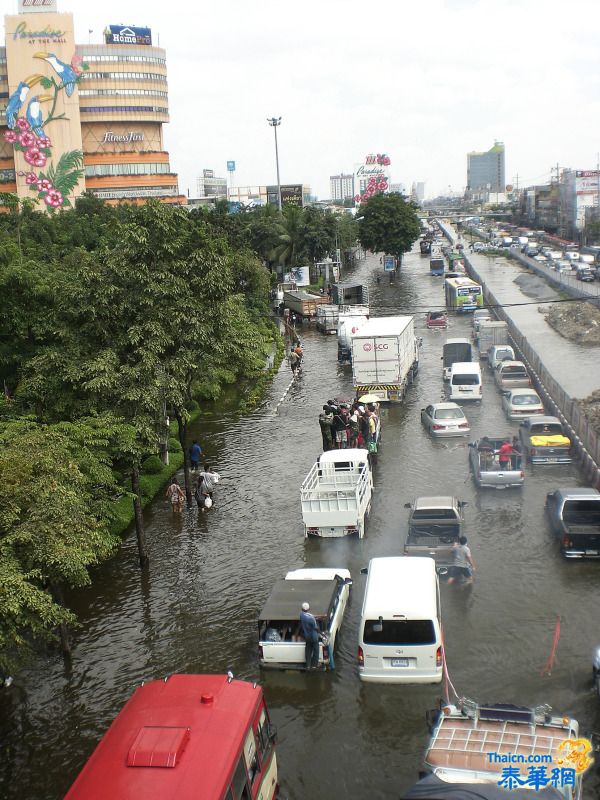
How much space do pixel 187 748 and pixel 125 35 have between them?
4941 inches

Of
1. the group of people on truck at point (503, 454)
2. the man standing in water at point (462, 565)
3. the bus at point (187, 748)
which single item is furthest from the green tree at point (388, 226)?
the bus at point (187, 748)

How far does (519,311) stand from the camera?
2432 inches

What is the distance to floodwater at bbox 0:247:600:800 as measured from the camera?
12.5m

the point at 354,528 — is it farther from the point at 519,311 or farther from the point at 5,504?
the point at 519,311

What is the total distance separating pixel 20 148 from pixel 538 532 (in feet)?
363

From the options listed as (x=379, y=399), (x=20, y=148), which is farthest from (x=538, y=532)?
(x=20, y=148)

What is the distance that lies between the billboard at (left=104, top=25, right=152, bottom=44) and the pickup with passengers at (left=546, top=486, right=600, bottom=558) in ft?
382

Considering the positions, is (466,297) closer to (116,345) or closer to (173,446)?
(173,446)

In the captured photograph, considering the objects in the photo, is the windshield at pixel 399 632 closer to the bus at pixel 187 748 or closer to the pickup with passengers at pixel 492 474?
the bus at pixel 187 748

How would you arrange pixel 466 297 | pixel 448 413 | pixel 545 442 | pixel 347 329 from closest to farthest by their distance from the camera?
1. pixel 545 442
2. pixel 448 413
3. pixel 347 329
4. pixel 466 297

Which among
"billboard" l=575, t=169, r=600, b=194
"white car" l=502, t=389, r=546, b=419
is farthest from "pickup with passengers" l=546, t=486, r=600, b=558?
"billboard" l=575, t=169, r=600, b=194

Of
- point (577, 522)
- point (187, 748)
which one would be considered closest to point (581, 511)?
point (577, 522)

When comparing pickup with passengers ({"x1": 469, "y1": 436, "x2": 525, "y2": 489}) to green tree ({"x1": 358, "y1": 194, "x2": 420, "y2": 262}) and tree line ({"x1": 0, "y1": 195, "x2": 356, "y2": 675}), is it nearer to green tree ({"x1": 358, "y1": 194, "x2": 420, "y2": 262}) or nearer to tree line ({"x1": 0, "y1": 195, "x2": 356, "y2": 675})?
tree line ({"x1": 0, "y1": 195, "x2": 356, "y2": 675})

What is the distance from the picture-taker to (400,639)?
45.2 ft
